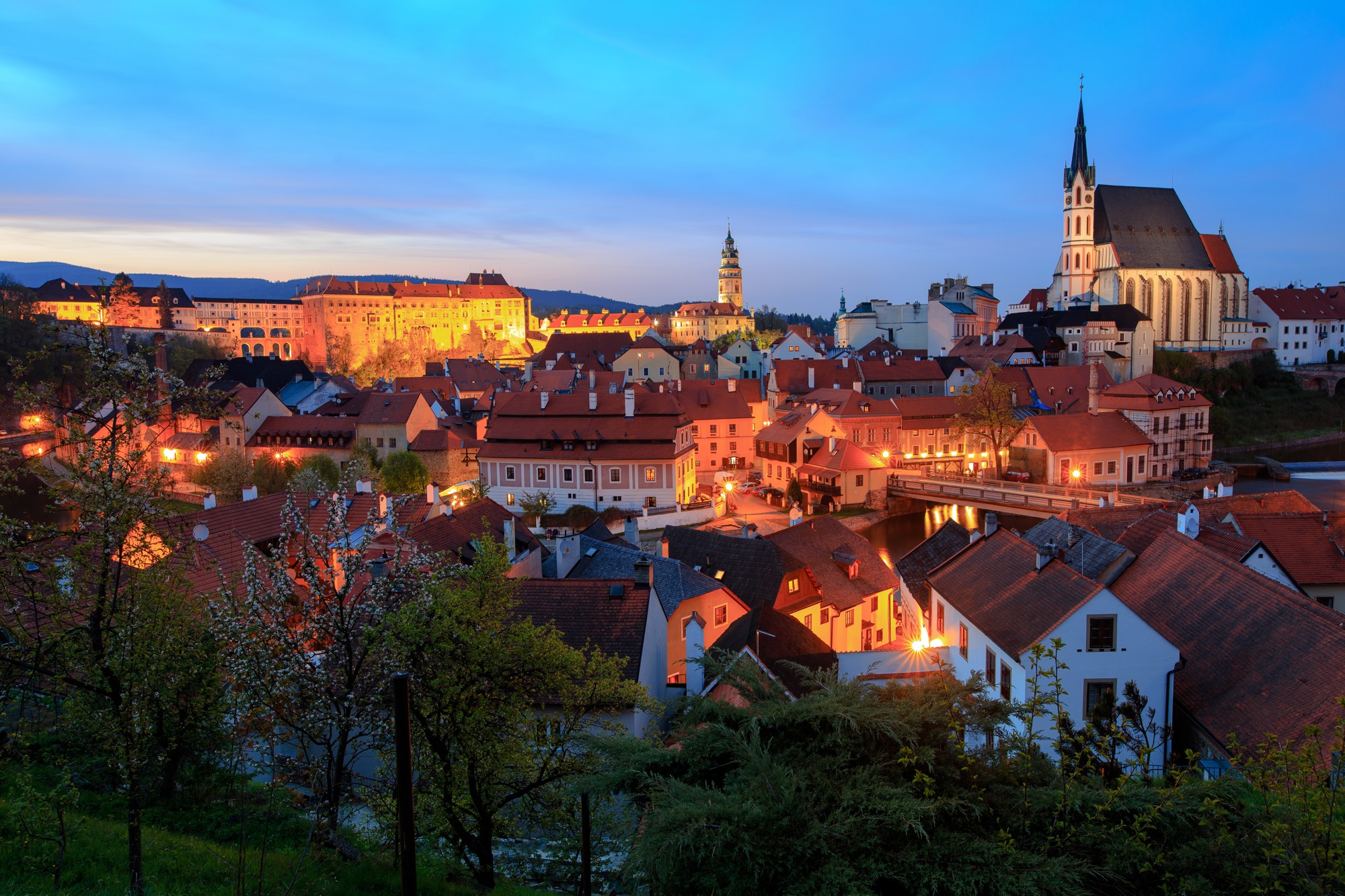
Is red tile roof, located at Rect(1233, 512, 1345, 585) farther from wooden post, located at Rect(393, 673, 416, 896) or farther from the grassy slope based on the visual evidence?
wooden post, located at Rect(393, 673, 416, 896)

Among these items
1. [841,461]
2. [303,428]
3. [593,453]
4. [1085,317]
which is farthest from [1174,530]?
[1085,317]

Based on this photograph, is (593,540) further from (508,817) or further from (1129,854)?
(1129,854)

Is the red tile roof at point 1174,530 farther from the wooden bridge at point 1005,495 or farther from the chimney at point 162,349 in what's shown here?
the chimney at point 162,349

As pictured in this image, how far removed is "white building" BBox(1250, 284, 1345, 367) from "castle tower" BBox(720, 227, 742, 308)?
78.9 metres

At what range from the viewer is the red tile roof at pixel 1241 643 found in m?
11.2

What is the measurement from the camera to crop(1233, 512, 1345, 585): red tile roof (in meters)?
18.8

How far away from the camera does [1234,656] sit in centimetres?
1282

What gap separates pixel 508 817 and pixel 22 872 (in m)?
4.41

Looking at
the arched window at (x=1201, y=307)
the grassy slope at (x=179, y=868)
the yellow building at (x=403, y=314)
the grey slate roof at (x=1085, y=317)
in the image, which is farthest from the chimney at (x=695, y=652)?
the yellow building at (x=403, y=314)

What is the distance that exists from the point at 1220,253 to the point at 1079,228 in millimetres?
15968

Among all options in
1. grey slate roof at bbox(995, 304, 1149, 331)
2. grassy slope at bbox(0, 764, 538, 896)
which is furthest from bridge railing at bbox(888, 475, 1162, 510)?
grassy slope at bbox(0, 764, 538, 896)

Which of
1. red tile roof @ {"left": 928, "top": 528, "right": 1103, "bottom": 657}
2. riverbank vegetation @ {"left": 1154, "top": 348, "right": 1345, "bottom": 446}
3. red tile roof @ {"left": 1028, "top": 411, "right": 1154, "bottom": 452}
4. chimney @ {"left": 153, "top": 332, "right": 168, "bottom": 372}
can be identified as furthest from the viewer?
riverbank vegetation @ {"left": 1154, "top": 348, "right": 1345, "bottom": 446}

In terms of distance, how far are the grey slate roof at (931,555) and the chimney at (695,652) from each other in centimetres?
671

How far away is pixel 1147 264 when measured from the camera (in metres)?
81.7
